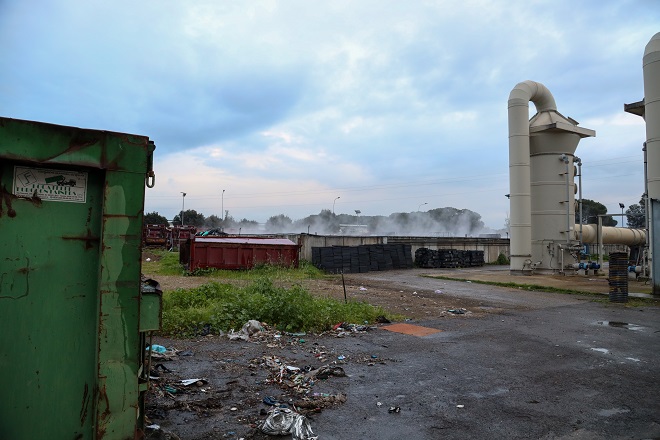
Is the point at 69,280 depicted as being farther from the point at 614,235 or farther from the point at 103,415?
the point at 614,235

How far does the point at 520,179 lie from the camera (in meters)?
20.1

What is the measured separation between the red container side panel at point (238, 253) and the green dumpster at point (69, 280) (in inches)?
638

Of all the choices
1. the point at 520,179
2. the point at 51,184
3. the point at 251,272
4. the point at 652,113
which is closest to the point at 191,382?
the point at 51,184

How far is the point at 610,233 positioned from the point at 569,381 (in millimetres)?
19711

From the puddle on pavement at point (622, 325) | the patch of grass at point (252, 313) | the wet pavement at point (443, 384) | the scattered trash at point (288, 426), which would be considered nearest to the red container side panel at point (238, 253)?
the patch of grass at point (252, 313)

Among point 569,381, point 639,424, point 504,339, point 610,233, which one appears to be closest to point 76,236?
point 639,424

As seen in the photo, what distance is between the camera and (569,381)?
502cm

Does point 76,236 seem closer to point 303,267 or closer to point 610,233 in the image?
point 303,267

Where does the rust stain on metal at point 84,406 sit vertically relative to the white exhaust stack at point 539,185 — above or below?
below

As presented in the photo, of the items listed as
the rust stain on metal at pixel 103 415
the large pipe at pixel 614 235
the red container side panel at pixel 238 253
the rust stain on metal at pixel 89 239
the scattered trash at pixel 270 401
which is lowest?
the scattered trash at pixel 270 401

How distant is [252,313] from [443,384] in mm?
3771

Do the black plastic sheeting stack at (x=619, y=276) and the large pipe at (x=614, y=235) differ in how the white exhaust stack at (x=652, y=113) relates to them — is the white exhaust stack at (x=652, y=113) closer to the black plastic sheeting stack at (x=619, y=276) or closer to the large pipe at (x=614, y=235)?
the black plastic sheeting stack at (x=619, y=276)

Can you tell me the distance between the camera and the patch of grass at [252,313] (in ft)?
23.3

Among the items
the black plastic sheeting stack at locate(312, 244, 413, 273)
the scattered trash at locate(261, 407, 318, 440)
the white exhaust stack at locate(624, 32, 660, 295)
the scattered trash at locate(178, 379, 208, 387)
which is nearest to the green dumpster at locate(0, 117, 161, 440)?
the scattered trash at locate(261, 407, 318, 440)
